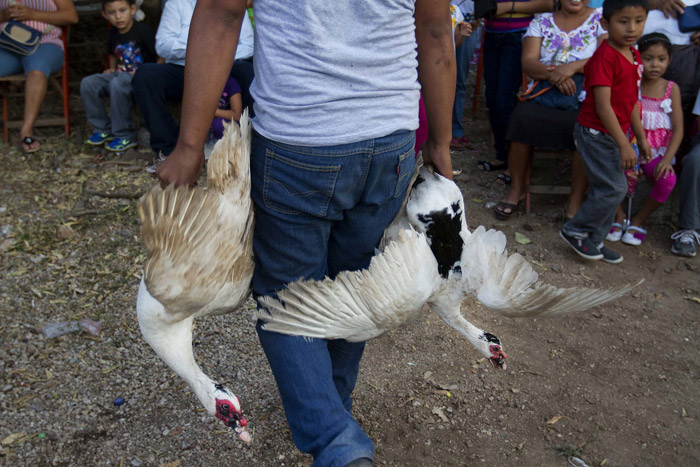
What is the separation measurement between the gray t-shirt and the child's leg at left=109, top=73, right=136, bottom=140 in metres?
4.21

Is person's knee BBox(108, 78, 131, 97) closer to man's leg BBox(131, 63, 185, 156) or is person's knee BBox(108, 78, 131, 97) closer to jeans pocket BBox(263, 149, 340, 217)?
man's leg BBox(131, 63, 185, 156)

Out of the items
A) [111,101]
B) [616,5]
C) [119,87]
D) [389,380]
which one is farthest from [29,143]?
[616,5]

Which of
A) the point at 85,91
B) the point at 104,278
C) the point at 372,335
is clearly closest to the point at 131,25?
the point at 85,91

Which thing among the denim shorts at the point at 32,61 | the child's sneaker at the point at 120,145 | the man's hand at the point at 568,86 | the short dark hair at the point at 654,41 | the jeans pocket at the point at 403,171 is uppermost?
the jeans pocket at the point at 403,171

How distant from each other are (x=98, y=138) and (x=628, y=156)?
457cm

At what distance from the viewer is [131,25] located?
18.4 feet

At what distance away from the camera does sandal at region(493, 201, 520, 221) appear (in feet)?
15.7

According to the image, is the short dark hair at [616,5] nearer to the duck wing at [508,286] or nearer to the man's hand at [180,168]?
the duck wing at [508,286]

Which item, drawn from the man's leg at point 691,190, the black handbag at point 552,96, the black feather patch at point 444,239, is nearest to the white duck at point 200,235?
the black feather patch at point 444,239

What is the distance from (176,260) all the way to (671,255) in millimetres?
4039

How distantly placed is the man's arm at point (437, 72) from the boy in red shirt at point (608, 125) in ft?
7.85

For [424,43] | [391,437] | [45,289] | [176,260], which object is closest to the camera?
[176,260]

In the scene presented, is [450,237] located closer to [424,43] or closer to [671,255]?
[424,43]

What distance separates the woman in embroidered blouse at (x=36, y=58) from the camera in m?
5.34
